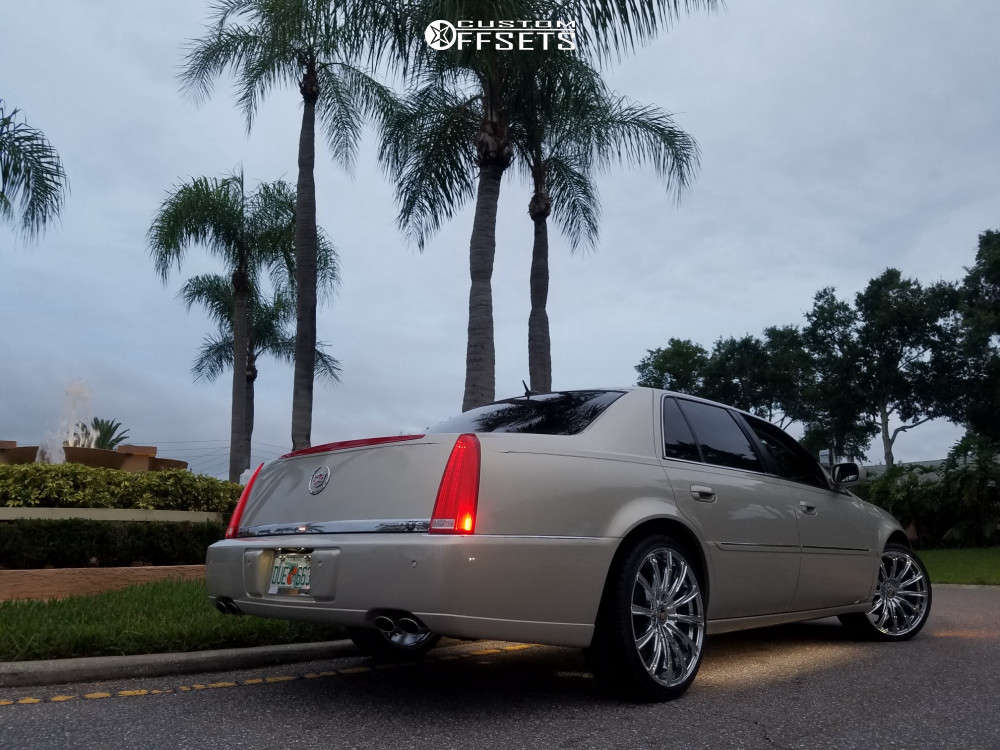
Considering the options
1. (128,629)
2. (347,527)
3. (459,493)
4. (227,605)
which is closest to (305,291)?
(128,629)

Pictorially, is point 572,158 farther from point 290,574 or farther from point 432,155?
point 290,574

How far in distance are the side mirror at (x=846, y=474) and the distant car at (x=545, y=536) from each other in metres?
0.76

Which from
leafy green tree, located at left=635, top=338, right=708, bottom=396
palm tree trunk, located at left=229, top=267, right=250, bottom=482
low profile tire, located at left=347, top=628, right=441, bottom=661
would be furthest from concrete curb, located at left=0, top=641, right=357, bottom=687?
leafy green tree, located at left=635, top=338, right=708, bottom=396

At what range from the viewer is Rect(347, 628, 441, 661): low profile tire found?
5.73 metres

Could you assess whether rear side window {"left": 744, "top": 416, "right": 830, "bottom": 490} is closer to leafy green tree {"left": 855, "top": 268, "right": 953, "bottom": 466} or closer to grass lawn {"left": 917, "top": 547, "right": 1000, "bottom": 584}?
grass lawn {"left": 917, "top": 547, "right": 1000, "bottom": 584}

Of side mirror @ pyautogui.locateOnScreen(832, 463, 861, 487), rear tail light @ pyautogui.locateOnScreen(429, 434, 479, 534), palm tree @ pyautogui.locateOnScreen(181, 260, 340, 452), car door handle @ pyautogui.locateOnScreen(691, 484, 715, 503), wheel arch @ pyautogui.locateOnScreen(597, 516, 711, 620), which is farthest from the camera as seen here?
palm tree @ pyautogui.locateOnScreen(181, 260, 340, 452)

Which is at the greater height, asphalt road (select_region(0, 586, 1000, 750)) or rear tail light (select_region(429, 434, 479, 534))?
rear tail light (select_region(429, 434, 479, 534))

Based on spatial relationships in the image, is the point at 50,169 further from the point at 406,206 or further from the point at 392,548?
the point at 392,548

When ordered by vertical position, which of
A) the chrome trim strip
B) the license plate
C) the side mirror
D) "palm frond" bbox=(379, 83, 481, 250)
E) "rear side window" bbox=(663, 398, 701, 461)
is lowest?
the license plate

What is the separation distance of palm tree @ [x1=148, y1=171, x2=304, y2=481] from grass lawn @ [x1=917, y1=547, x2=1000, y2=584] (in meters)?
14.1

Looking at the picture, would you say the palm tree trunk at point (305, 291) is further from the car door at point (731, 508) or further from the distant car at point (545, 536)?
the car door at point (731, 508)

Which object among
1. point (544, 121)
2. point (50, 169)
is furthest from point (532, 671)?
point (50, 169)

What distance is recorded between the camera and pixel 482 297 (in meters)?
12.8

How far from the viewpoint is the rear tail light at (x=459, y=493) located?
3955 millimetres
